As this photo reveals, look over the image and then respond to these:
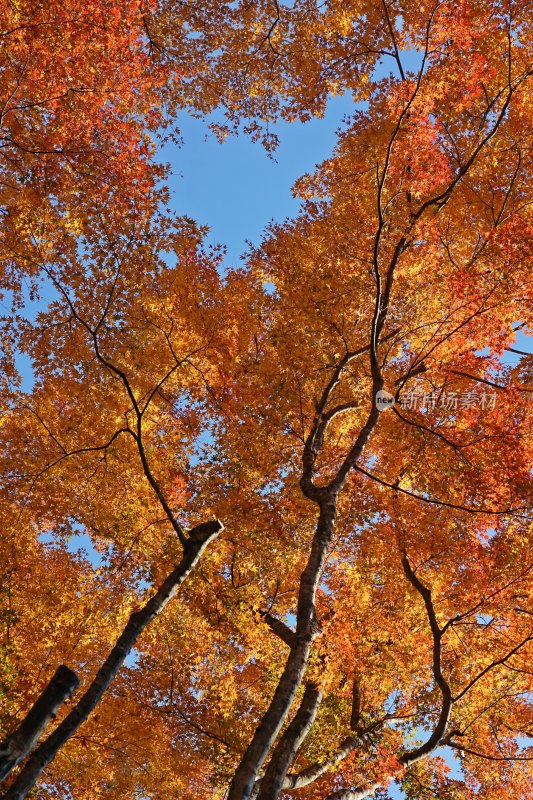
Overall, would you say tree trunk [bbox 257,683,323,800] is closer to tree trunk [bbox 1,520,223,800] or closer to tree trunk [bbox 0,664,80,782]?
tree trunk [bbox 1,520,223,800]

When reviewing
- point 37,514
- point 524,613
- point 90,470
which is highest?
point 524,613

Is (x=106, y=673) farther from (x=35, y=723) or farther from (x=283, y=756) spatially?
(x=283, y=756)

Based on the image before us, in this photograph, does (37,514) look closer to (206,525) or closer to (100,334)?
(100,334)

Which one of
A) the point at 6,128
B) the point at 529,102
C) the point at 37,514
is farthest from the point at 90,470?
the point at 529,102

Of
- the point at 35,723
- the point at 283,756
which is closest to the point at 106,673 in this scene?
the point at 35,723

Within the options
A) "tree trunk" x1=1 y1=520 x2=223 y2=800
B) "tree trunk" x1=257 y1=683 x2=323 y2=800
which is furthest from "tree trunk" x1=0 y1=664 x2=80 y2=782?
"tree trunk" x1=257 y1=683 x2=323 y2=800

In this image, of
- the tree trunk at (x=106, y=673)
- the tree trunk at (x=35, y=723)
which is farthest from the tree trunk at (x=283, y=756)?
the tree trunk at (x=35, y=723)

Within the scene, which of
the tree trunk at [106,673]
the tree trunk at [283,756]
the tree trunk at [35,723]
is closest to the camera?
the tree trunk at [35,723]

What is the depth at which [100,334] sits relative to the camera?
1260 cm

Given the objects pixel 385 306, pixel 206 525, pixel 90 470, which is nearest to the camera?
pixel 206 525

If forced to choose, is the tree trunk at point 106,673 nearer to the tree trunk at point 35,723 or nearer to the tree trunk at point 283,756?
the tree trunk at point 35,723

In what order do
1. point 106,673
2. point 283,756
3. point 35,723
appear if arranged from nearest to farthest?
point 35,723, point 283,756, point 106,673

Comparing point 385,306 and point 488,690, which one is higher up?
point 385,306

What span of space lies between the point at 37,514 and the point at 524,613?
12.0 meters
